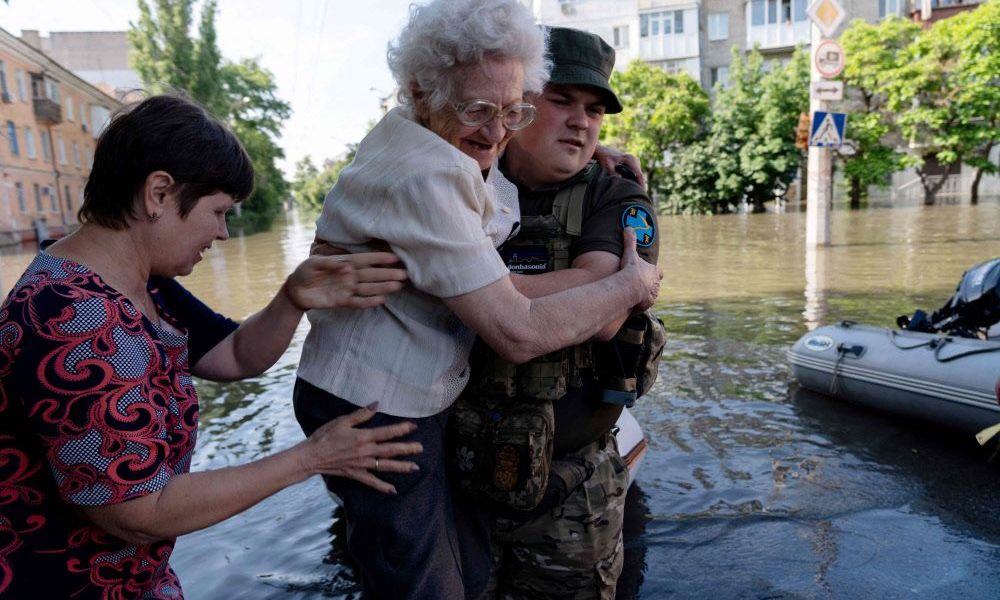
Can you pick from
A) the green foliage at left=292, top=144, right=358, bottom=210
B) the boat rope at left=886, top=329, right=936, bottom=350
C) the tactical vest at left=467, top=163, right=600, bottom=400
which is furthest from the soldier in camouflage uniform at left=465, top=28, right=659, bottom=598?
the green foliage at left=292, top=144, right=358, bottom=210

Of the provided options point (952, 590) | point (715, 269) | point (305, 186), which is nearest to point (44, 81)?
point (715, 269)

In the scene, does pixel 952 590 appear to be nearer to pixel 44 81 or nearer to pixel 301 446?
pixel 301 446

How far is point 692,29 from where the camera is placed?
43625 mm

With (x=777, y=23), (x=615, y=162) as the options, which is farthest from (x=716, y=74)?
(x=615, y=162)

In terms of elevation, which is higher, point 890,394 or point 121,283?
point 121,283

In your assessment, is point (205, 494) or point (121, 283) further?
point (121, 283)

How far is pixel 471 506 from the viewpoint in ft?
6.98

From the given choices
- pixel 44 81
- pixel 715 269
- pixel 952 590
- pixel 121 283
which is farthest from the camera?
pixel 44 81

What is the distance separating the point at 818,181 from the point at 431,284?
14.6 m

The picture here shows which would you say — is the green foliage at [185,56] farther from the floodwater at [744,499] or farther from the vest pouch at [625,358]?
the vest pouch at [625,358]

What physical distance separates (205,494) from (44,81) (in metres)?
45.4

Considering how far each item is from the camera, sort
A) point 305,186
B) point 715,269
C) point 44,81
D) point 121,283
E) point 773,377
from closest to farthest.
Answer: point 121,283
point 773,377
point 715,269
point 44,81
point 305,186

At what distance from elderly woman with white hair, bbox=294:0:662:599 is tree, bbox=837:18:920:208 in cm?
3222

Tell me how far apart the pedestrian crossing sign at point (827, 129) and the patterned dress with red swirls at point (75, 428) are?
1380 cm
